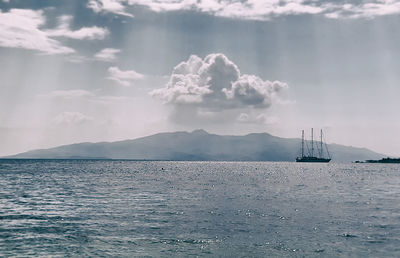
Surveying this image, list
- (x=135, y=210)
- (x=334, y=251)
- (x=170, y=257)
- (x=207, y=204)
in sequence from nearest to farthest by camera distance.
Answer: (x=170, y=257) < (x=334, y=251) < (x=135, y=210) < (x=207, y=204)

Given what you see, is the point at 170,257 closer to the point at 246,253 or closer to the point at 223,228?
the point at 246,253

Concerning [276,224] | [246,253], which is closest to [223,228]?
[276,224]

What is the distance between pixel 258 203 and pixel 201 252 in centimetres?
3632

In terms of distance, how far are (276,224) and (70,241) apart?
24377mm

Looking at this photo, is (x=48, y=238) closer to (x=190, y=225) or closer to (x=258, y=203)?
(x=190, y=225)

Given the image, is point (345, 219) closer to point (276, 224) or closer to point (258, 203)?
point (276, 224)

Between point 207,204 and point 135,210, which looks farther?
point 207,204

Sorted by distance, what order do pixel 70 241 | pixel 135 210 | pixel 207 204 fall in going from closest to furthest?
pixel 70 241
pixel 135 210
pixel 207 204

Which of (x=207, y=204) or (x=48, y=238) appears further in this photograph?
(x=207, y=204)

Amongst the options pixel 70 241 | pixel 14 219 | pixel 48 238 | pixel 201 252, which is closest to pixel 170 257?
pixel 201 252

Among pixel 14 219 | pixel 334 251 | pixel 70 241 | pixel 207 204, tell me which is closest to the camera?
pixel 334 251

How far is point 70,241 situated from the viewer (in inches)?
1431

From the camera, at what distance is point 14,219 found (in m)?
48.8

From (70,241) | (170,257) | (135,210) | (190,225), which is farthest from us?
(135,210)
